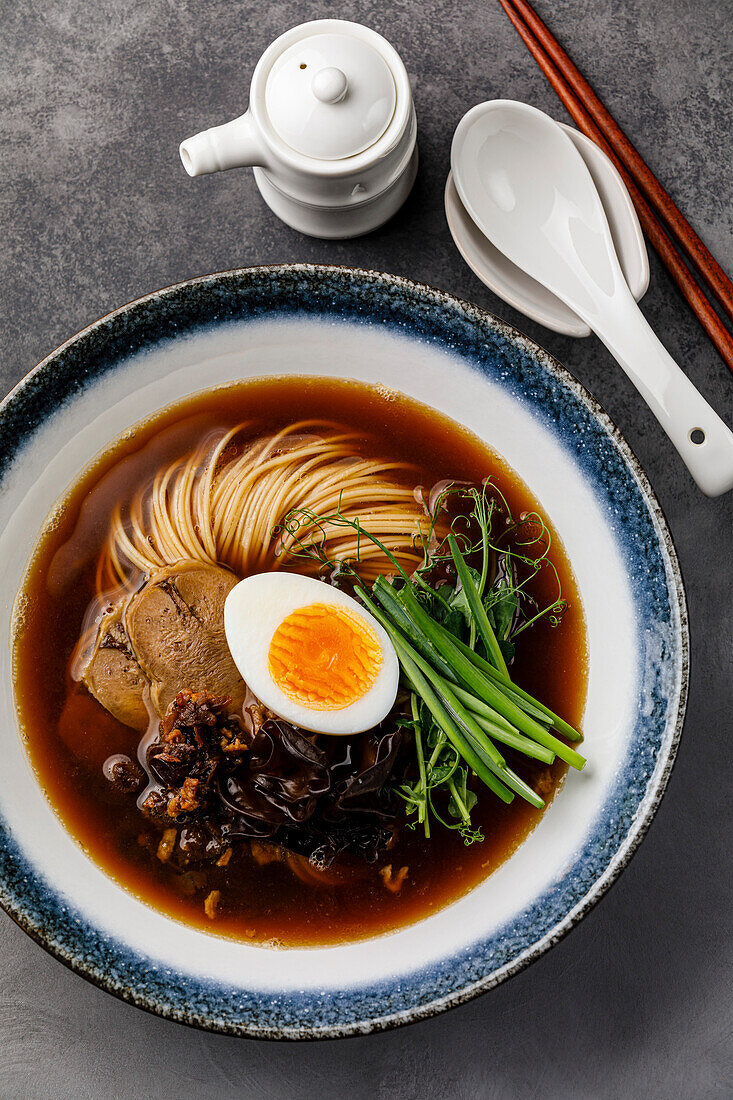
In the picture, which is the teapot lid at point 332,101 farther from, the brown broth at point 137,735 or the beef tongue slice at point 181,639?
the beef tongue slice at point 181,639

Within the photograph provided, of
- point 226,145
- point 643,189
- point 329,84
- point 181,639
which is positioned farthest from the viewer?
point 643,189

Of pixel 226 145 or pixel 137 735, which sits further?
pixel 137 735

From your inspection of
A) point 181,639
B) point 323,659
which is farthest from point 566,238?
point 181,639

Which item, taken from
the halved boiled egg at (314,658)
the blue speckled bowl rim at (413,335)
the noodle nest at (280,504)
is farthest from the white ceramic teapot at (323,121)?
the halved boiled egg at (314,658)

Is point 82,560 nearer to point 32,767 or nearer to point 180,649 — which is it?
point 180,649

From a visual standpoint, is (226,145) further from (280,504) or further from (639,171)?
(639,171)

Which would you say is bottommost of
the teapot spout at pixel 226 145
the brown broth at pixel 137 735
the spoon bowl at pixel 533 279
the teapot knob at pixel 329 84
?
the brown broth at pixel 137 735

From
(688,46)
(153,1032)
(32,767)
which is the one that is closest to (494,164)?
(688,46)
